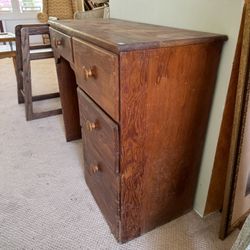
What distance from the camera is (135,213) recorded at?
974 mm

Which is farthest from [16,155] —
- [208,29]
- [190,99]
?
[208,29]

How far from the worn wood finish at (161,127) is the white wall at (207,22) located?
0.03m

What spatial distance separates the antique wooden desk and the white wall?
29mm

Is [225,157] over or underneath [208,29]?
underneath

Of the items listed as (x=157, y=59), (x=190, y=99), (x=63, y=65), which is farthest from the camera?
(x=63, y=65)

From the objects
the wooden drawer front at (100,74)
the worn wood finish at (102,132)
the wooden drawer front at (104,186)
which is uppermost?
the wooden drawer front at (100,74)

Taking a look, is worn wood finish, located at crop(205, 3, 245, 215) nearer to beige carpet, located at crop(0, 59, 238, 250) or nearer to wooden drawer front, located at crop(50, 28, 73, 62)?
beige carpet, located at crop(0, 59, 238, 250)

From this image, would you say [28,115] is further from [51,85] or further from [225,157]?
[225,157]

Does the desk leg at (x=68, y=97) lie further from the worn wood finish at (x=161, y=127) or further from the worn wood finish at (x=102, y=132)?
the worn wood finish at (x=161, y=127)

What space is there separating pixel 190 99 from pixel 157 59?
218 mm

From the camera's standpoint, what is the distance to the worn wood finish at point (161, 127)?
73 centimetres

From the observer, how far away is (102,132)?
89 centimetres

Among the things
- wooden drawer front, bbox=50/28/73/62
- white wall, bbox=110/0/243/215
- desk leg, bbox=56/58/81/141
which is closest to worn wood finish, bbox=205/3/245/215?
white wall, bbox=110/0/243/215

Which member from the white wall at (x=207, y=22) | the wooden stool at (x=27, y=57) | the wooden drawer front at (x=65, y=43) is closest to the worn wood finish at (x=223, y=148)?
the white wall at (x=207, y=22)
